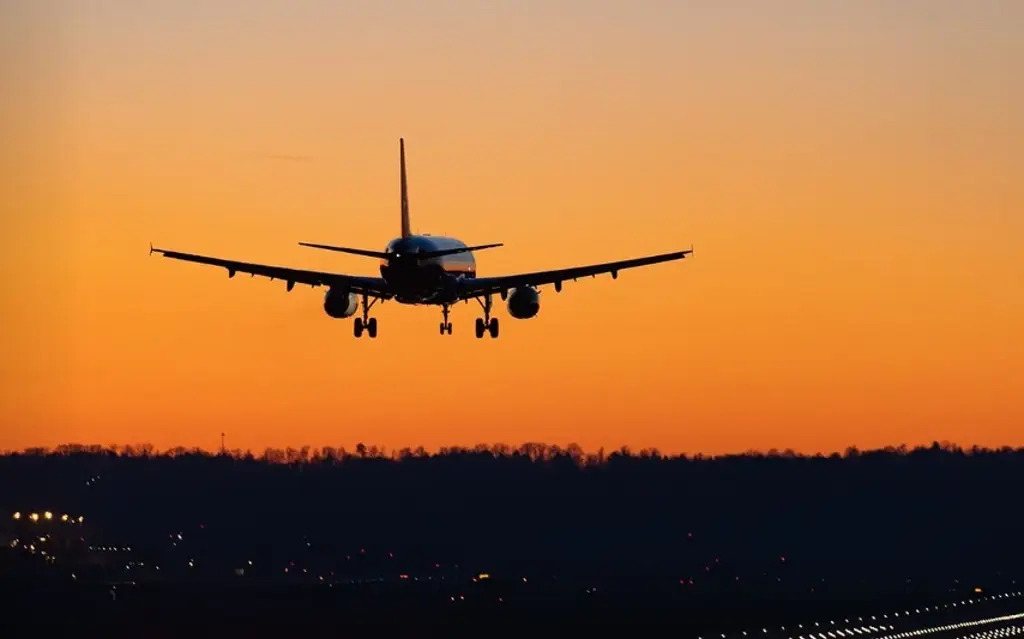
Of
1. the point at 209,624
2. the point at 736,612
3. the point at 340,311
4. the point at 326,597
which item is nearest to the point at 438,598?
the point at 326,597

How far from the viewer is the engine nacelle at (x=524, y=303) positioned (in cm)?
14750

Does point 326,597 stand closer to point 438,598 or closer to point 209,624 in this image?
point 438,598

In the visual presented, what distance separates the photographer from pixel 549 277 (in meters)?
150

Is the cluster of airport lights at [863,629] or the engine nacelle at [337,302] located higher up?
the engine nacelle at [337,302]

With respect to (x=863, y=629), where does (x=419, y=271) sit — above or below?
above

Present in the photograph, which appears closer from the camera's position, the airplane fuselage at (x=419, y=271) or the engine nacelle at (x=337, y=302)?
the airplane fuselage at (x=419, y=271)

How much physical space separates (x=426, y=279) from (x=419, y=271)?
0.85 metres

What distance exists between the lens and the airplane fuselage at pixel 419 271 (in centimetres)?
13838

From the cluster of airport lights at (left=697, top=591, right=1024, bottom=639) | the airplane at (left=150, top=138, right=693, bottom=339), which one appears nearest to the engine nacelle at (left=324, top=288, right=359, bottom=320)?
the airplane at (left=150, top=138, right=693, bottom=339)

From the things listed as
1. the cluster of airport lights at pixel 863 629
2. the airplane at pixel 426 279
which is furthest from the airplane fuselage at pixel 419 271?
the cluster of airport lights at pixel 863 629

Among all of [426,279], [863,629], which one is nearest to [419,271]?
[426,279]

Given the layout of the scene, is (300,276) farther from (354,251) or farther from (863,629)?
(863,629)

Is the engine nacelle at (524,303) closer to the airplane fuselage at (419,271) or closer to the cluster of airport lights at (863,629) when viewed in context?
the airplane fuselage at (419,271)

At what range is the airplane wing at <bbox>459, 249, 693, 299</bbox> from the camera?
5753 inches
